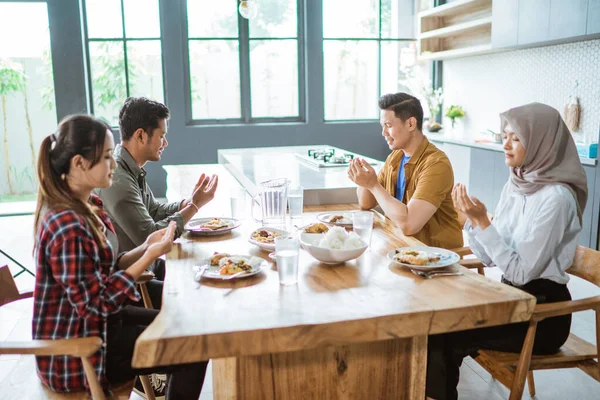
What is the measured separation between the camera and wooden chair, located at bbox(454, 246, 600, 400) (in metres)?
1.57

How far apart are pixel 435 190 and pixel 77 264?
53.5 inches

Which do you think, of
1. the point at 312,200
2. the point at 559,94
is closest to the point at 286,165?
the point at 312,200

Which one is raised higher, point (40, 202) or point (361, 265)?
point (40, 202)

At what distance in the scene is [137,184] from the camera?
7.11 ft

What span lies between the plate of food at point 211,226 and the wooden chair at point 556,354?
981 millimetres

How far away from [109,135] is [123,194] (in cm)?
51

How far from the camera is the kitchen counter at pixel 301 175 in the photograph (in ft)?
8.82

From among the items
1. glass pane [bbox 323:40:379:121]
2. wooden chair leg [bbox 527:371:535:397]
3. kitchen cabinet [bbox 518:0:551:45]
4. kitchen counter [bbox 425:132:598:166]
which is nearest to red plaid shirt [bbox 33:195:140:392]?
wooden chair leg [bbox 527:371:535:397]

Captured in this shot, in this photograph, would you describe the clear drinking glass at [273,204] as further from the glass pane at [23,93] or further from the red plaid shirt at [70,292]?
the glass pane at [23,93]

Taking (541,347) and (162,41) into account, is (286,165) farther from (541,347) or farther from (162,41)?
(162,41)

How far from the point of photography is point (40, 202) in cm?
146

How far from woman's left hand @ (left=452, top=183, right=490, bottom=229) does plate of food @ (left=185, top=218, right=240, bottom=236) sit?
82 centimetres

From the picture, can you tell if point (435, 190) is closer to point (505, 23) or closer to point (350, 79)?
point (505, 23)

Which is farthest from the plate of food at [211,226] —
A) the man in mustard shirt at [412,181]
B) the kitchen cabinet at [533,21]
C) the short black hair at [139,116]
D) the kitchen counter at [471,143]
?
the kitchen cabinet at [533,21]
